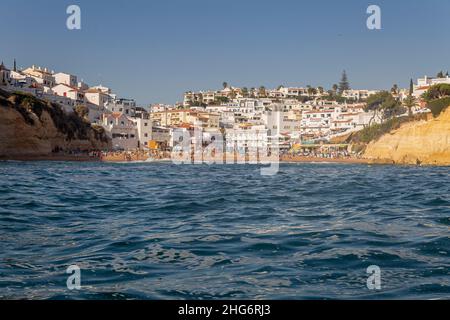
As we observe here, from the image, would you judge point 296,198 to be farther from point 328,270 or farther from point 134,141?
point 134,141

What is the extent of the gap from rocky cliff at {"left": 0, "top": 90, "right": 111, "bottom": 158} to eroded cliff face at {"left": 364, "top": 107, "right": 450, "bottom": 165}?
4425cm

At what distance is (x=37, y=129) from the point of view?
7131 cm

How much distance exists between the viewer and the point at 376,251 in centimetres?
823

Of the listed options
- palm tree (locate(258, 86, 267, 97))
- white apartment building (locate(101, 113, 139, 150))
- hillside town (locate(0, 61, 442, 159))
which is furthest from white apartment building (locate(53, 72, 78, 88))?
palm tree (locate(258, 86, 267, 97))

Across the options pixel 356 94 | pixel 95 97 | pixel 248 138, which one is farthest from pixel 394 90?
pixel 95 97

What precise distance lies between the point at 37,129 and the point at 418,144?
162 feet

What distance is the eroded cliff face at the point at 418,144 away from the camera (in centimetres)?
6694

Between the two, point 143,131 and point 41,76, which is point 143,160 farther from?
point 41,76

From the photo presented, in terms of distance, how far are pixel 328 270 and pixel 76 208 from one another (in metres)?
8.26

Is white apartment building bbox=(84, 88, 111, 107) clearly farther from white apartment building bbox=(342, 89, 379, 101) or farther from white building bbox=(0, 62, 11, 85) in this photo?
white apartment building bbox=(342, 89, 379, 101)

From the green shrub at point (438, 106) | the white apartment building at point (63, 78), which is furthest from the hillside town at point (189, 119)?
the green shrub at point (438, 106)

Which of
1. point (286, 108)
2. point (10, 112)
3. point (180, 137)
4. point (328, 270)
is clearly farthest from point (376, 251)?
point (286, 108)

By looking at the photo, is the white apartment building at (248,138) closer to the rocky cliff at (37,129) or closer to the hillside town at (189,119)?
the hillside town at (189,119)

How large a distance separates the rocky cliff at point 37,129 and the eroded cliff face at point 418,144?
44.2 m
